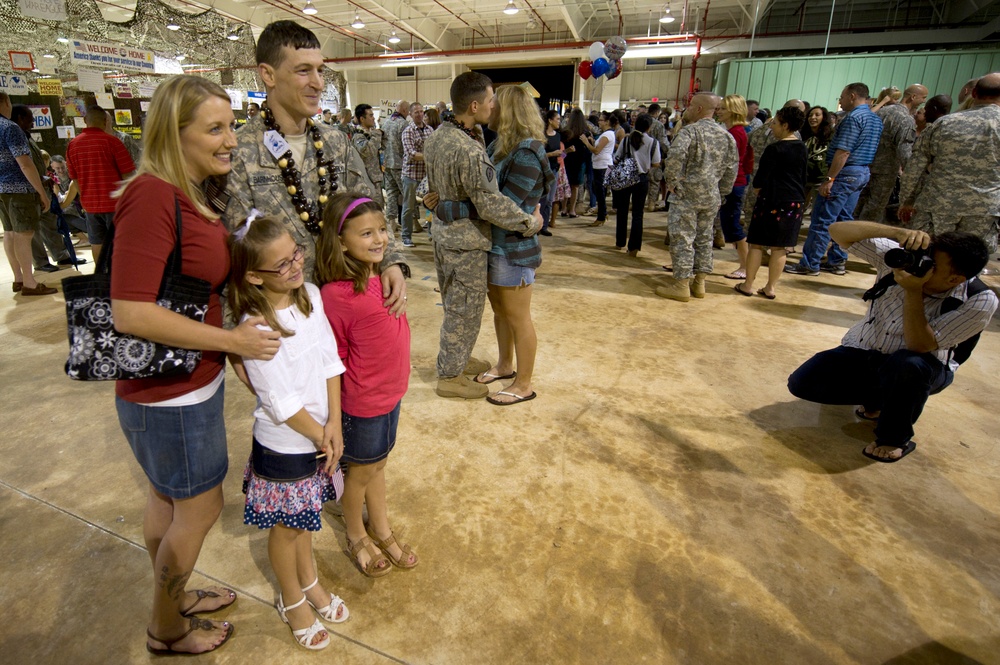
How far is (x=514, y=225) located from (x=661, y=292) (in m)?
2.62

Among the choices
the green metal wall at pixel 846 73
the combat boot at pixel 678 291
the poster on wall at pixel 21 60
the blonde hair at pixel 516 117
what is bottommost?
the combat boot at pixel 678 291

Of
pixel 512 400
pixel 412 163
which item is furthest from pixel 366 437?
pixel 412 163

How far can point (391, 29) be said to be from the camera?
18.1m

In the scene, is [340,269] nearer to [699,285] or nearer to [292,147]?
[292,147]

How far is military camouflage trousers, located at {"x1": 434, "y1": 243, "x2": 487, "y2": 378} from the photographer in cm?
267

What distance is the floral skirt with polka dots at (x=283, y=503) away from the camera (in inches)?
53.7

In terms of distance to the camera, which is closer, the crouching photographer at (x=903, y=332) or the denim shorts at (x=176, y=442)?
the denim shorts at (x=176, y=442)

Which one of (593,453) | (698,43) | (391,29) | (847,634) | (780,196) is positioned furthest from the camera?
(391,29)

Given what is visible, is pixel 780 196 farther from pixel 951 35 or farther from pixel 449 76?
pixel 449 76

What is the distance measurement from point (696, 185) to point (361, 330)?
3.73 meters

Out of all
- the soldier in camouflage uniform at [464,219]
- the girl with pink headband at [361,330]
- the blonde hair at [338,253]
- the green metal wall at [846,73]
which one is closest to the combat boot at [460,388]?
the soldier in camouflage uniform at [464,219]

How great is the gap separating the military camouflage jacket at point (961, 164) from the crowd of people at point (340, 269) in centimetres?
1

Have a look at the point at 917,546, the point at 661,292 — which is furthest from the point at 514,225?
the point at 661,292

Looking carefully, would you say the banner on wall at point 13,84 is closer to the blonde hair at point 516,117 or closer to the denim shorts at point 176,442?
the blonde hair at point 516,117
